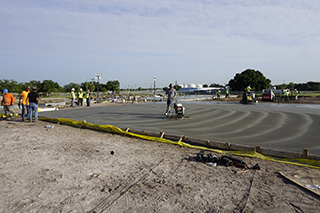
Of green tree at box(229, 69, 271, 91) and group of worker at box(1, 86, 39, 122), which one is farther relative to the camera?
green tree at box(229, 69, 271, 91)

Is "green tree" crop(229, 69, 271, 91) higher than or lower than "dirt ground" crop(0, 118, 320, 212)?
higher

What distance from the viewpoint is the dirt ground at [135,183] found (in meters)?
3.60

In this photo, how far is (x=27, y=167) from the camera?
17.8ft

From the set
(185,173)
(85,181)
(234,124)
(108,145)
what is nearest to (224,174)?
(185,173)

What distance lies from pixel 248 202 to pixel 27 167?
511cm

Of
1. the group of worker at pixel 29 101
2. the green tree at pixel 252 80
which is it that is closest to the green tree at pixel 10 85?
the group of worker at pixel 29 101

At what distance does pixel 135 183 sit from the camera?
14.6 ft

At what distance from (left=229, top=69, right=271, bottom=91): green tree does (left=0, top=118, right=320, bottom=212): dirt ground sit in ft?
240

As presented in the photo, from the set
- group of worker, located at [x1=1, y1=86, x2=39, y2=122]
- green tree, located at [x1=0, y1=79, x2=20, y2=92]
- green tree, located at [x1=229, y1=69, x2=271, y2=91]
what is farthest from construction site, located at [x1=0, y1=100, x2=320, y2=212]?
green tree, located at [x1=229, y1=69, x2=271, y2=91]

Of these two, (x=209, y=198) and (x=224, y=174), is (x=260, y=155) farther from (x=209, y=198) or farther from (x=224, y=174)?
(x=209, y=198)

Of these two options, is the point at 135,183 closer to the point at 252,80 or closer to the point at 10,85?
the point at 10,85

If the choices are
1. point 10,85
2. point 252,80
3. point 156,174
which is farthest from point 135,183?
point 252,80

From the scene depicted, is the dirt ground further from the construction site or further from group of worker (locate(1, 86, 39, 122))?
group of worker (locate(1, 86, 39, 122))

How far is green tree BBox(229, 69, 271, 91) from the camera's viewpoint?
240 feet
